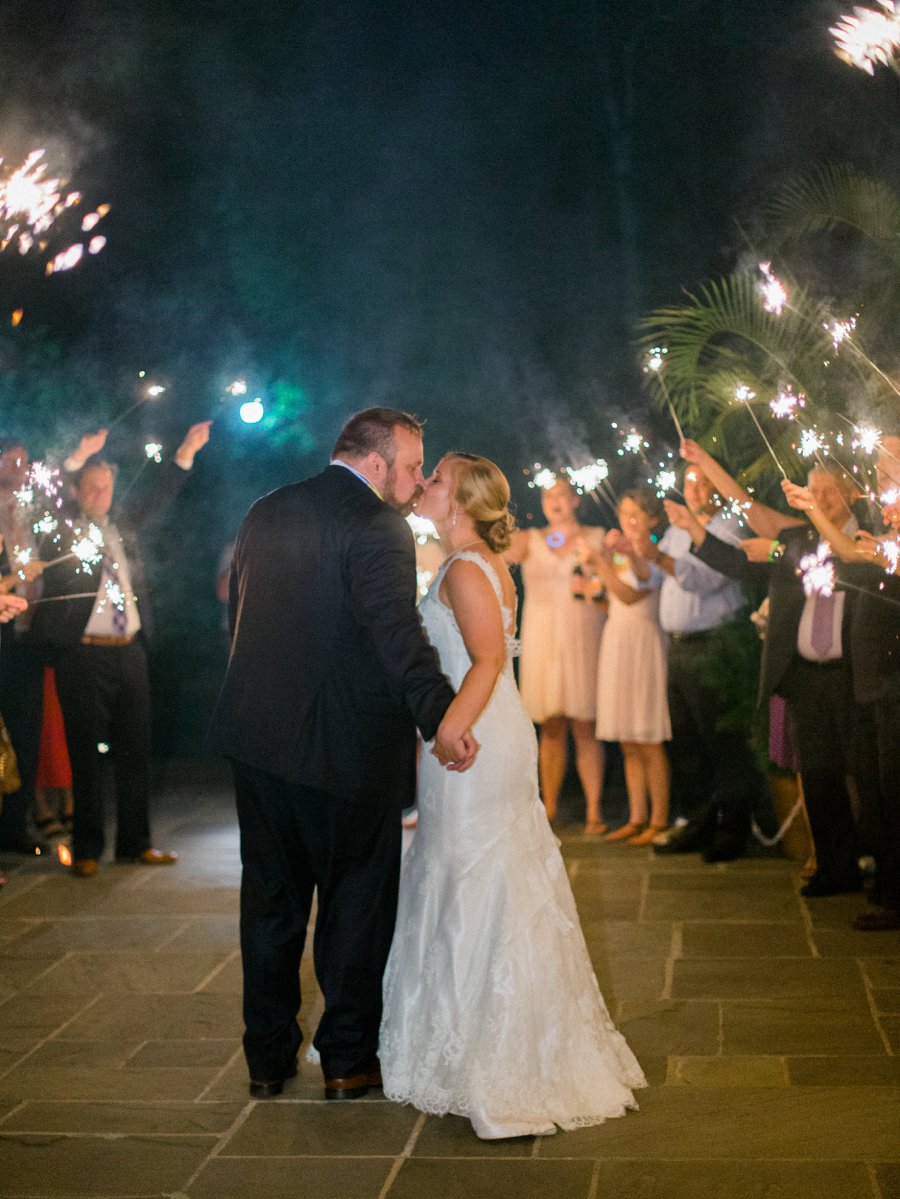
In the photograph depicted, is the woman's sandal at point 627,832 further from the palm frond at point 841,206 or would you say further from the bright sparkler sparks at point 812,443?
the palm frond at point 841,206

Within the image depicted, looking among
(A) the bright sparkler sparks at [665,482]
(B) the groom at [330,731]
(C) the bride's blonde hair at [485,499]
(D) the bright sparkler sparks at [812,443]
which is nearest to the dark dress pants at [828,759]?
(D) the bright sparkler sparks at [812,443]

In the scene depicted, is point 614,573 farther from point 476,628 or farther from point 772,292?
point 476,628

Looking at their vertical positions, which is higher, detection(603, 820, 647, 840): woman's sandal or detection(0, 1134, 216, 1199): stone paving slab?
detection(603, 820, 647, 840): woman's sandal

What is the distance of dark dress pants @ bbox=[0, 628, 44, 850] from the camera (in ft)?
24.6

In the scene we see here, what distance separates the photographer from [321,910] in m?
3.96

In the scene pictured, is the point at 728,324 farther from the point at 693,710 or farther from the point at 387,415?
the point at 387,415

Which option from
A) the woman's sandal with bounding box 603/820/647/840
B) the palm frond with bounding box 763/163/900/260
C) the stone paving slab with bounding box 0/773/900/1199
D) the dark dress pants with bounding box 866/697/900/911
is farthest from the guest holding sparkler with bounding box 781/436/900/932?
the woman's sandal with bounding box 603/820/647/840

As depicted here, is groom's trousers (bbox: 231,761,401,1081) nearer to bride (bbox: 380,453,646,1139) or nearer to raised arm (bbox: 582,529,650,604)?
bride (bbox: 380,453,646,1139)

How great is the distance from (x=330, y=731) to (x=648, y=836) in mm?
4061

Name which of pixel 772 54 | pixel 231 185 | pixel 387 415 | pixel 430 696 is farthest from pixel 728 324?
pixel 231 185

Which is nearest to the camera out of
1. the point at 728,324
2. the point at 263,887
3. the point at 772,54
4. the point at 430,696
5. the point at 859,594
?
the point at 430,696

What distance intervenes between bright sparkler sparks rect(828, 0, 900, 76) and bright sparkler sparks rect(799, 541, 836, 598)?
6.57 ft

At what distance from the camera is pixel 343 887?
3928mm

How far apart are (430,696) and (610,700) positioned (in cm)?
408
